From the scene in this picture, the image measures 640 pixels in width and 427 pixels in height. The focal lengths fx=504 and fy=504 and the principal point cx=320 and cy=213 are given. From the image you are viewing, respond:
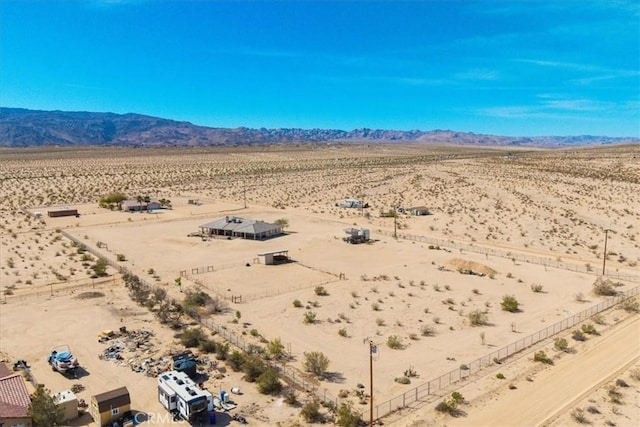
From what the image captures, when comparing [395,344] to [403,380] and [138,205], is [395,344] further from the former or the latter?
[138,205]

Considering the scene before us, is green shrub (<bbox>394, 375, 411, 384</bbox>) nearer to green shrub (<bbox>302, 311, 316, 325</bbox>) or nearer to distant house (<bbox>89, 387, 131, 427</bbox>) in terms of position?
green shrub (<bbox>302, 311, 316, 325</bbox>)

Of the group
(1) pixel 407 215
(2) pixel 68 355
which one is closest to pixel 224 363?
(2) pixel 68 355

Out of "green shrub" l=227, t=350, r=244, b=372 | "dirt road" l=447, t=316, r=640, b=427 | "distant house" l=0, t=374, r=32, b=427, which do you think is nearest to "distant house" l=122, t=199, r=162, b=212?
"green shrub" l=227, t=350, r=244, b=372

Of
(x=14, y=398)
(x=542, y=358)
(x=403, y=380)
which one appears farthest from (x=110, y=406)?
(x=542, y=358)

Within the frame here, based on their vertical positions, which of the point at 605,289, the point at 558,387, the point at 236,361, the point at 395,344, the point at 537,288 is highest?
the point at 605,289

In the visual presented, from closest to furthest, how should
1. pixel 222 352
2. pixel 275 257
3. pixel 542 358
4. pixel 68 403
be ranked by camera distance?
pixel 68 403 → pixel 542 358 → pixel 222 352 → pixel 275 257

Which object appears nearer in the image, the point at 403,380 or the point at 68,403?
the point at 68,403

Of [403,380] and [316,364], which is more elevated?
[316,364]

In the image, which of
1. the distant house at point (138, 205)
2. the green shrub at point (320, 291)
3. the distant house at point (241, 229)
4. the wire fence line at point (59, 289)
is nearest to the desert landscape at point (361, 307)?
the wire fence line at point (59, 289)
